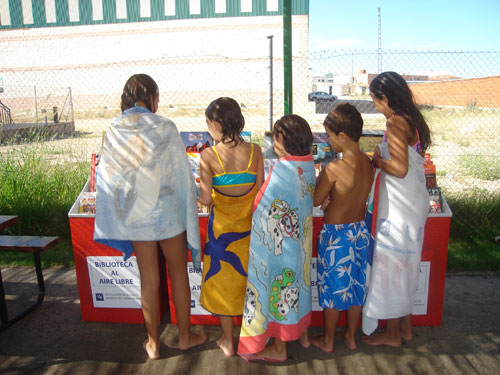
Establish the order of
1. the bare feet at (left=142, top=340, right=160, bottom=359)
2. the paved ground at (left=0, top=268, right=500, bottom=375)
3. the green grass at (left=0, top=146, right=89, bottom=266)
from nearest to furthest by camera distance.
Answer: the paved ground at (left=0, top=268, right=500, bottom=375) < the bare feet at (left=142, top=340, right=160, bottom=359) < the green grass at (left=0, top=146, right=89, bottom=266)

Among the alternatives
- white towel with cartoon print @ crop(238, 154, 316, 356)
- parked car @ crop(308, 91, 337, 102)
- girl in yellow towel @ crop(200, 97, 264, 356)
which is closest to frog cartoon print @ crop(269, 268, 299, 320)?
white towel with cartoon print @ crop(238, 154, 316, 356)

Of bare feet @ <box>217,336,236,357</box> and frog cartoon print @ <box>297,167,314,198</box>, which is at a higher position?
frog cartoon print @ <box>297,167,314,198</box>

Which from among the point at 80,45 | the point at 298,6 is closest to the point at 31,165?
the point at 298,6

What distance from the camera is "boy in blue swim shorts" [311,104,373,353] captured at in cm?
246

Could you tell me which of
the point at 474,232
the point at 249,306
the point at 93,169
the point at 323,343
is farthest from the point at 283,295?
the point at 474,232

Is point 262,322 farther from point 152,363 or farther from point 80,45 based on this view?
point 80,45

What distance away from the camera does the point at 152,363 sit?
2648mm

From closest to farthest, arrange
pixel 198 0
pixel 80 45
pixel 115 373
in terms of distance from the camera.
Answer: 1. pixel 115 373
2. pixel 198 0
3. pixel 80 45

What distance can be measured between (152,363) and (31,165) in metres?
3.96

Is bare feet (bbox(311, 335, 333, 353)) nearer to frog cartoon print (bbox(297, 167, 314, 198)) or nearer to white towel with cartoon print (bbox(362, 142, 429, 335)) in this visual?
white towel with cartoon print (bbox(362, 142, 429, 335))

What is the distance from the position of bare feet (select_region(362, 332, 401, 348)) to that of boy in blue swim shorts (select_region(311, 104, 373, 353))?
292 mm

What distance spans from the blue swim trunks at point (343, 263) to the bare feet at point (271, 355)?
1.35 ft

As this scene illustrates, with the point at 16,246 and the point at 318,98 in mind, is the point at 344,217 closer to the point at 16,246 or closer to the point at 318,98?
the point at 16,246

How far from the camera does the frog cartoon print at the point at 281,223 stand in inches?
93.9
